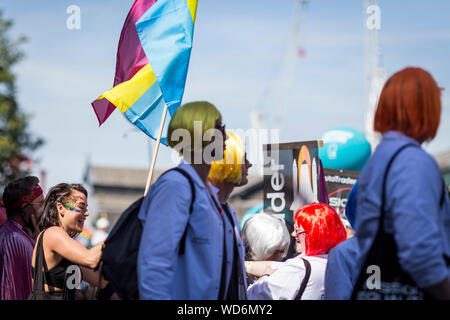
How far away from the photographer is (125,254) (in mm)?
2459

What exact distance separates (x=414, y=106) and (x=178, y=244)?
Result: 3.36 feet

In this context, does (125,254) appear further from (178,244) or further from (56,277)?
(56,277)

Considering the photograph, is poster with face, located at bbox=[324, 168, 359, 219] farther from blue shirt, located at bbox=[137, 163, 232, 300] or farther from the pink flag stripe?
blue shirt, located at bbox=[137, 163, 232, 300]

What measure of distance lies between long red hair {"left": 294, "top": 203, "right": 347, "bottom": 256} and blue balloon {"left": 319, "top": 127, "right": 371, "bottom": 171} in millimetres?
4516

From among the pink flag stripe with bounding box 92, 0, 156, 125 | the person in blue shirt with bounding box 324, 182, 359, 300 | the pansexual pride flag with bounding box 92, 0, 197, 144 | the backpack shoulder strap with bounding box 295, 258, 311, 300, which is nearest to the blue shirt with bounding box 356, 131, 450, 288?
the person in blue shirt with bounding box 324, 182, 359, 300

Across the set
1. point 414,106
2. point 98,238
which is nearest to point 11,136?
point 98,238

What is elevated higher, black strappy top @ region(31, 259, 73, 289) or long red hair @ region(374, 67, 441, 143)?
long red hair @ region(374, 67, 441, 143)

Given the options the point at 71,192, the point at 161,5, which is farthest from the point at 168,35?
the point at 71,192

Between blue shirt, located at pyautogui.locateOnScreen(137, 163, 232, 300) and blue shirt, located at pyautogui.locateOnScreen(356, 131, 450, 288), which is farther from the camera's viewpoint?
blue shirt, located at pyautogui.locateOnScreen(137, 163, 232, 300)

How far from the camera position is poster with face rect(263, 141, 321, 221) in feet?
17.5

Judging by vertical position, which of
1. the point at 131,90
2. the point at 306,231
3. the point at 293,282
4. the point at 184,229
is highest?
the point at 131,90

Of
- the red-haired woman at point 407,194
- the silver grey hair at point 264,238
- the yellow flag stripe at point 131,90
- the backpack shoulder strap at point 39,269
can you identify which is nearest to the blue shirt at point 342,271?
the red-haired woman at point 407,194
